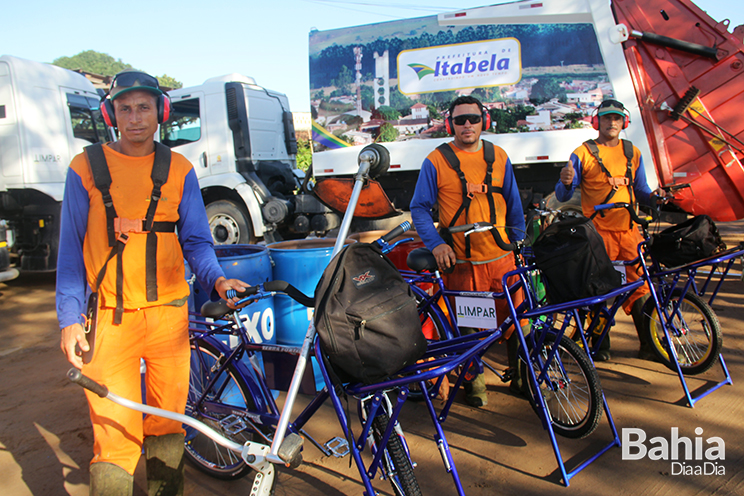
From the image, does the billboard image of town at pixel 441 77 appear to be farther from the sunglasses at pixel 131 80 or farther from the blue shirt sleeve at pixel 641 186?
the sunglasses at pixel 131 80

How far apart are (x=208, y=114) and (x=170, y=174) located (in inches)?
242

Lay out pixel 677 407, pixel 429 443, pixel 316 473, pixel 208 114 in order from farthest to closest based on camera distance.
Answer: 1. pixel 208 114
2. pixel 677 407
3. pixel 429 443
4. pixel 316 473

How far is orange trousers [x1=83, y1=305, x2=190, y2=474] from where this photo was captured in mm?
1906

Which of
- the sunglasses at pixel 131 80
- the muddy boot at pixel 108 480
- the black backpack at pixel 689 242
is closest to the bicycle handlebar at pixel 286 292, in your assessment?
the muddy boot at pixel 108 480

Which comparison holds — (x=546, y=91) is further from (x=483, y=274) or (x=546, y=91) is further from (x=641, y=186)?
(x=483, y=274)

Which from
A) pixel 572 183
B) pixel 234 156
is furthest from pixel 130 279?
pixel 234 156

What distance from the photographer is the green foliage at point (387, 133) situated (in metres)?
6.62

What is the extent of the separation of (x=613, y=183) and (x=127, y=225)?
3.60m

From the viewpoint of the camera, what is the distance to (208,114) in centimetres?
768

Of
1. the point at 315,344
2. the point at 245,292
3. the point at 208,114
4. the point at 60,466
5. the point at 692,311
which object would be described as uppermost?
the point at 208,114

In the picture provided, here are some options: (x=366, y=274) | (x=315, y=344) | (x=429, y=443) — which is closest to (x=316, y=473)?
(x=429, y=443)

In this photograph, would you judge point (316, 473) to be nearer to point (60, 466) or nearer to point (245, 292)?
point (245, 292)

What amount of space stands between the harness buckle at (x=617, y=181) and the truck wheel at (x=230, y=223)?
5.34 m

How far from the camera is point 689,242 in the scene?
324cm
